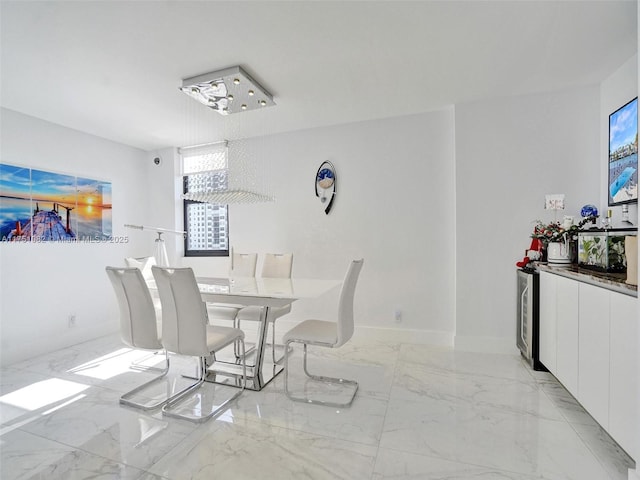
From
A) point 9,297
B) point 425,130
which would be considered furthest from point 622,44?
point 9,297

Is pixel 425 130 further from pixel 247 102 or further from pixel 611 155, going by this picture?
pixel 247 102

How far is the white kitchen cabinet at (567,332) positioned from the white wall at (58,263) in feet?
15.3

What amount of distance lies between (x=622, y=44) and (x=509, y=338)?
2521 mm

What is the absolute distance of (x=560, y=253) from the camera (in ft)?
7.99

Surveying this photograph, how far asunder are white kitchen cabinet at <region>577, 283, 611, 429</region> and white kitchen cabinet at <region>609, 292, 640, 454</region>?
47 mm

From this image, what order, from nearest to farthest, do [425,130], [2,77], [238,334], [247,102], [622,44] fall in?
1. [622,44]
2. [238,334]
3. [2,77]
4. [247,102]
5. [425,130]

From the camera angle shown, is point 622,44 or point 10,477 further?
point 622,44

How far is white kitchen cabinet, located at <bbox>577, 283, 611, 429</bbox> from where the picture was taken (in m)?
1.60

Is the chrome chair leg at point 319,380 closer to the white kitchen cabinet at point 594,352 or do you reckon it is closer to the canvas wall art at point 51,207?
the white kitchen cabinet at point 594,352

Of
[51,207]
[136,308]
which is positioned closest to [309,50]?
[136,308]

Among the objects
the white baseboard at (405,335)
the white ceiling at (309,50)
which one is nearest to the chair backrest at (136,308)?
the white ceiling at (309,50)

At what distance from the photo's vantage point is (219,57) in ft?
7.47

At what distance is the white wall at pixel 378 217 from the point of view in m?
3.40

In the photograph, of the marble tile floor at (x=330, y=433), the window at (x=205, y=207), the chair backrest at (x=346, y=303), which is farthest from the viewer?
the window at (x=205, y=207)
